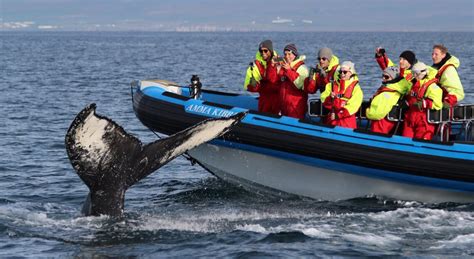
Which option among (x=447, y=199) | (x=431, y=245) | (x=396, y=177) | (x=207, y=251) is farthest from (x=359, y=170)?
(x=207, y=251)

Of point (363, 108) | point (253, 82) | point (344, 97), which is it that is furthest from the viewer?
point (363, 108)

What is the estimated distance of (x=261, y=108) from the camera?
12766mm

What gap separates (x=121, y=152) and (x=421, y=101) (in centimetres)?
372

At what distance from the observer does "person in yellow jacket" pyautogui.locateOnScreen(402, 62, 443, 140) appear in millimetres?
11086

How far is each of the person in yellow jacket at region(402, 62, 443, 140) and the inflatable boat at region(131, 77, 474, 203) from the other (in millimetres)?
245

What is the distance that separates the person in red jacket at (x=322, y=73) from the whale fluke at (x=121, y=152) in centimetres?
220

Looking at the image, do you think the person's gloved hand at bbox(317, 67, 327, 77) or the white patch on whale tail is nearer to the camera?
the white patch on whale tail

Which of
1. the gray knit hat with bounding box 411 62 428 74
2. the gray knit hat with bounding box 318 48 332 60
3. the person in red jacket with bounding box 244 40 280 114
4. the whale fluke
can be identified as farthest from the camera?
the person in red jacket with bounding box 244 40 280 114

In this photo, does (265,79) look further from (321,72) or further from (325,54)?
(325,54)

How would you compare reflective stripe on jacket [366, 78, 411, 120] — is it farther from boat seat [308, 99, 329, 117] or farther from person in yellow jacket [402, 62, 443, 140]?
boat seat [308, 99, 329, 117]

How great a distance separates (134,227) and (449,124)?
4275 mm

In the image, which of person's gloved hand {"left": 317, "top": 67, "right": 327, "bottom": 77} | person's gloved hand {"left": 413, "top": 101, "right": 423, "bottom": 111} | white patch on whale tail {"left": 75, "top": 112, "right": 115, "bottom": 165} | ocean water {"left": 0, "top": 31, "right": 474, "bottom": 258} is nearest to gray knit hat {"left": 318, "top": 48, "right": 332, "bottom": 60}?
person's gloved hand {"left": 317, "top": 67, "right": 327, "bottom": 77}

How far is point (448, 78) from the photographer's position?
1141cm

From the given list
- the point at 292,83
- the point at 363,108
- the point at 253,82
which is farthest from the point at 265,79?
the point at 363,108
